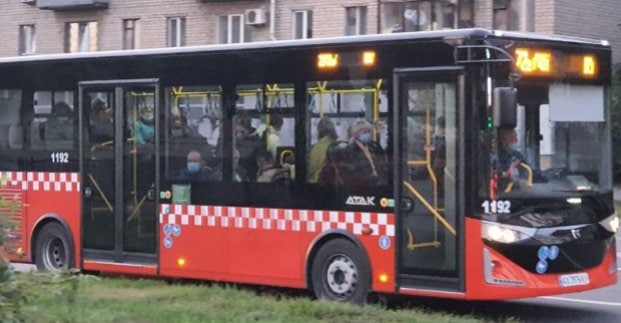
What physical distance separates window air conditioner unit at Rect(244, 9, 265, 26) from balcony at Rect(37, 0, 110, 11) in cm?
599

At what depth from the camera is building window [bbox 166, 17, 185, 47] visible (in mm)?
41281

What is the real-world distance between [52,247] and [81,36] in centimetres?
2736

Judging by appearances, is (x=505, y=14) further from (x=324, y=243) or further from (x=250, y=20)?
(x=324, y=243)

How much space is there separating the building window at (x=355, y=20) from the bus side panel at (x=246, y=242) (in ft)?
72.6

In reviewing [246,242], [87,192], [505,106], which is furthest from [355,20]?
[505,106]

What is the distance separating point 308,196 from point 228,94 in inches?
65.8

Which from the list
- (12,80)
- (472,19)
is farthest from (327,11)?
(12,80)

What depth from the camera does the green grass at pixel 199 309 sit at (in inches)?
453

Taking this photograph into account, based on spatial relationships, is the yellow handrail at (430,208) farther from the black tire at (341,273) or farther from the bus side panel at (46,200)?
the bus side panel at (46,200)

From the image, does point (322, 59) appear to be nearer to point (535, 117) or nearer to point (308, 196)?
point (308, 196)

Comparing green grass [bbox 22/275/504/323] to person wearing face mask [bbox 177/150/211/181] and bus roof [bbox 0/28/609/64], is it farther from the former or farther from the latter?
bus roof [bbox 0/28/609/64]

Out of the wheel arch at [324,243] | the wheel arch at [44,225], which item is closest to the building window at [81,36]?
the wheel arch at [44,225]

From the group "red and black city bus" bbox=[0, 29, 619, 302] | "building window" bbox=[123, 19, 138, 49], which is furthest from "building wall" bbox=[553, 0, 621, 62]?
"red and black city bus" bbox=[0, 29, 619, 302]

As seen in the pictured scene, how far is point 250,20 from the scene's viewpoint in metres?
39.0
